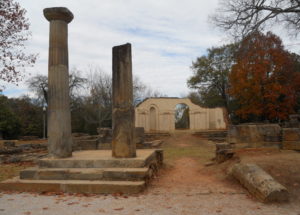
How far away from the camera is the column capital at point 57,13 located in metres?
7.91

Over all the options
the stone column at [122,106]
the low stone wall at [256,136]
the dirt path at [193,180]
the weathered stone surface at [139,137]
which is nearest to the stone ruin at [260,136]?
the low stone wall at [256,136]

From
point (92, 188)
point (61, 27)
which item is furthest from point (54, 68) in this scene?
point (92, 188)

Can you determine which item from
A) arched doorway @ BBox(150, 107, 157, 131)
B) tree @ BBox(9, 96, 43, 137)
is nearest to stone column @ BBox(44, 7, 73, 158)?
arched doorway @ BBox(150, 107, 157, 131)

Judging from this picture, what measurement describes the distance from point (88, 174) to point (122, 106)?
2.01 metres

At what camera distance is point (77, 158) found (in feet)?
24.9

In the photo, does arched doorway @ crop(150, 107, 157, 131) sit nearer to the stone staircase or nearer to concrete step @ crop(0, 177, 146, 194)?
the stone staircase

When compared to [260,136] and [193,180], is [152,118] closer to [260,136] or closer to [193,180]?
[260,136]

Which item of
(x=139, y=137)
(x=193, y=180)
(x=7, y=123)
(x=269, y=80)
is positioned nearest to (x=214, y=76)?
(x=269, y=80)

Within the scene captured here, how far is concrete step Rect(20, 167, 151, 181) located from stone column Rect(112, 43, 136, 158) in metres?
0.71

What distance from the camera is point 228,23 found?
37.0 ft

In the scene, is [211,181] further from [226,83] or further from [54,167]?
[226,83]

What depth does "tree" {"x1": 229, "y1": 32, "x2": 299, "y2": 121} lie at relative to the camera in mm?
25906

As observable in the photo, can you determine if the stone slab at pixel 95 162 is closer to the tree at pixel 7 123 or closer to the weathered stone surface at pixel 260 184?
the weathered stone surface at pixel 260 184

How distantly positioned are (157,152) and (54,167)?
3625 mm
